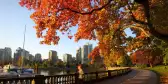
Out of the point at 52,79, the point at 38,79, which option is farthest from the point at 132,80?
the point at 38,79

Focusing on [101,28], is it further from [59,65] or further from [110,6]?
[59,65]

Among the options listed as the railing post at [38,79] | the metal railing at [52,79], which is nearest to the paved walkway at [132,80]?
the metal railing at [52,79]

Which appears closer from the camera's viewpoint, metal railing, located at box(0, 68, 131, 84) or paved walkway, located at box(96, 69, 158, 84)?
metal railing, located at box(0, 68, 131, 84)

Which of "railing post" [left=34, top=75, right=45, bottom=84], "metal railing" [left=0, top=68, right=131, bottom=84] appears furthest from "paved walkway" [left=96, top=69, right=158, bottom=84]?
"railing post" [left=34, top=75, right=45, bottom=84]

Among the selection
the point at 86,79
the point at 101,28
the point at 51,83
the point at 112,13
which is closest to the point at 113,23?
the point at 101,28

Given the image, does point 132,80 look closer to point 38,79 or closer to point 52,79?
point 52,79

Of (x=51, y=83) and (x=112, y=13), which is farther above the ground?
(x=112, y=13)

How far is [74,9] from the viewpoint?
20.0m

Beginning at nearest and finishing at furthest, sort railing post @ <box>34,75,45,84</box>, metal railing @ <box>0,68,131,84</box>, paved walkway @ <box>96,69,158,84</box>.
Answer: metal railing @ <box>0,68,131,84</box>
railing post @ <box>34,75,45,84</box>
paved walkway @ <box>96,69,158,84</box>

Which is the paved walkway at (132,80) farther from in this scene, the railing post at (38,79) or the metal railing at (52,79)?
the railing post at (38,79)

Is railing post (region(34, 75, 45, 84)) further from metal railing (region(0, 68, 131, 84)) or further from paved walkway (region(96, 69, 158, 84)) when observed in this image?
paved walkway (region(96, 69, 158, 84))

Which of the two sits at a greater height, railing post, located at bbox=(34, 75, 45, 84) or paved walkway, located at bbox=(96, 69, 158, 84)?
railing post, located at bbox=(34, 75, 45, 84)

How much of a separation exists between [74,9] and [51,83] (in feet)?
18.3

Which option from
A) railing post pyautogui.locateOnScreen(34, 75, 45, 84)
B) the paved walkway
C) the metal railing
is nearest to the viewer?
the metal railing
